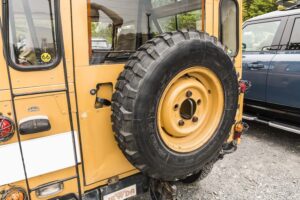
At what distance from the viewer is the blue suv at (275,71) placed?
13.8 ft

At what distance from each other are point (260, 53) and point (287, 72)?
754 millimetres

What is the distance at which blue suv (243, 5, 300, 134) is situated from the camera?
4207 millimetres

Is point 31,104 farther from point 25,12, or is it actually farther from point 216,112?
point 216,112

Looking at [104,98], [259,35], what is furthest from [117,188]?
[259,35]

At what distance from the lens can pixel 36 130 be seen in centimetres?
176

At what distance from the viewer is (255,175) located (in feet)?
12.0

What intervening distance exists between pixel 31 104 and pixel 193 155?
127 centimetres

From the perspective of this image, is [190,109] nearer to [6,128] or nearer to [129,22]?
[129,22]

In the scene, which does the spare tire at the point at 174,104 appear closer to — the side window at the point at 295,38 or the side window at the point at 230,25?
the side window at the point at 230,25

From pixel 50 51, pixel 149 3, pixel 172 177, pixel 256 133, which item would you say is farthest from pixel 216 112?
pixel 256 133

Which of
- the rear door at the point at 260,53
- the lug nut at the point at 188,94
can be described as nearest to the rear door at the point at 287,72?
the rear door at the point at 260,53

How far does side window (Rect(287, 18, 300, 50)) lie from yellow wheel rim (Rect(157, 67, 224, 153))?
2674 mm

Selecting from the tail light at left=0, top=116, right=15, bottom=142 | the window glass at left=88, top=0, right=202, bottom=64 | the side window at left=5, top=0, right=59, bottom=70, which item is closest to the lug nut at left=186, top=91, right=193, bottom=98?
the window glass at left=88, top=0, right=202, bottom=64

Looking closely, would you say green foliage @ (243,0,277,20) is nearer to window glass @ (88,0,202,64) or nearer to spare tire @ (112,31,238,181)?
window glass @ (88,0,202,64)
